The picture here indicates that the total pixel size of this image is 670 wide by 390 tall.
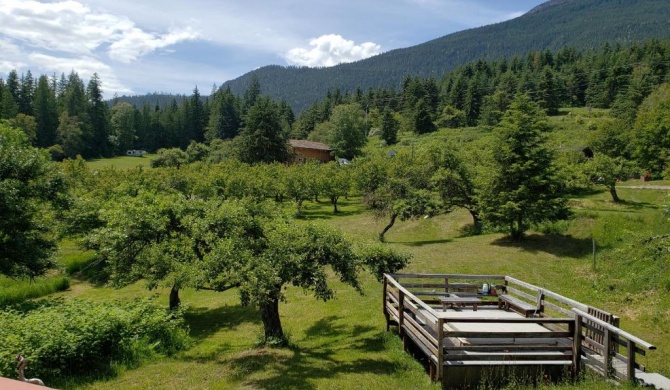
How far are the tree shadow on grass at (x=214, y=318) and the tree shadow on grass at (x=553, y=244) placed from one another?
15939mm

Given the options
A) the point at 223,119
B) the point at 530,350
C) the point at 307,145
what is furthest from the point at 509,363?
the point at 223,119

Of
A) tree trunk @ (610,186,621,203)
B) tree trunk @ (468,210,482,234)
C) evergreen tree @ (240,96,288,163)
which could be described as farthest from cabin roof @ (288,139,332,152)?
tree trunk @ (610,186,621,203)

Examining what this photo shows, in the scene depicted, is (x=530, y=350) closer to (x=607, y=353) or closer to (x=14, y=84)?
(x=607, y=353)

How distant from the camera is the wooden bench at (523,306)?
12938 millimetres

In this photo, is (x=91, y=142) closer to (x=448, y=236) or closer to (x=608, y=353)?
(x=448, y=236)

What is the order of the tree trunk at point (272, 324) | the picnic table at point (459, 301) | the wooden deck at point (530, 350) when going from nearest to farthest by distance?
the wooden deck at point (530, 350)
the picnic table at point (459, 301)
the tree trunk at point (272, 324)

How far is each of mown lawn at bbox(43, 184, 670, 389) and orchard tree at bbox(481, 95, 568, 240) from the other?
1.90 m

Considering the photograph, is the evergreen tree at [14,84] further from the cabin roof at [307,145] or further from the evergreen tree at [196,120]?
the cabin roof at [307,145]

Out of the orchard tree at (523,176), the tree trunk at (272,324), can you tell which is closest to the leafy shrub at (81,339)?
the tree trunk at (272,324)

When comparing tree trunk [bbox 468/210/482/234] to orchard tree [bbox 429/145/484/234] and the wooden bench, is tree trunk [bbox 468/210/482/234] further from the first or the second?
the wooden bench

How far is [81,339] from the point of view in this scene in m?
11.2

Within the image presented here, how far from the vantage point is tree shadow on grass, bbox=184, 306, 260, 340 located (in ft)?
58.4

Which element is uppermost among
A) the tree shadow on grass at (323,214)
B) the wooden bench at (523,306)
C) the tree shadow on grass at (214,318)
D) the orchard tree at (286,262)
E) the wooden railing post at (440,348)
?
the orchard tree at (286,262)

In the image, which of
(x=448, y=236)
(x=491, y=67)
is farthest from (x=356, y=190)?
(x=491, y=67)
